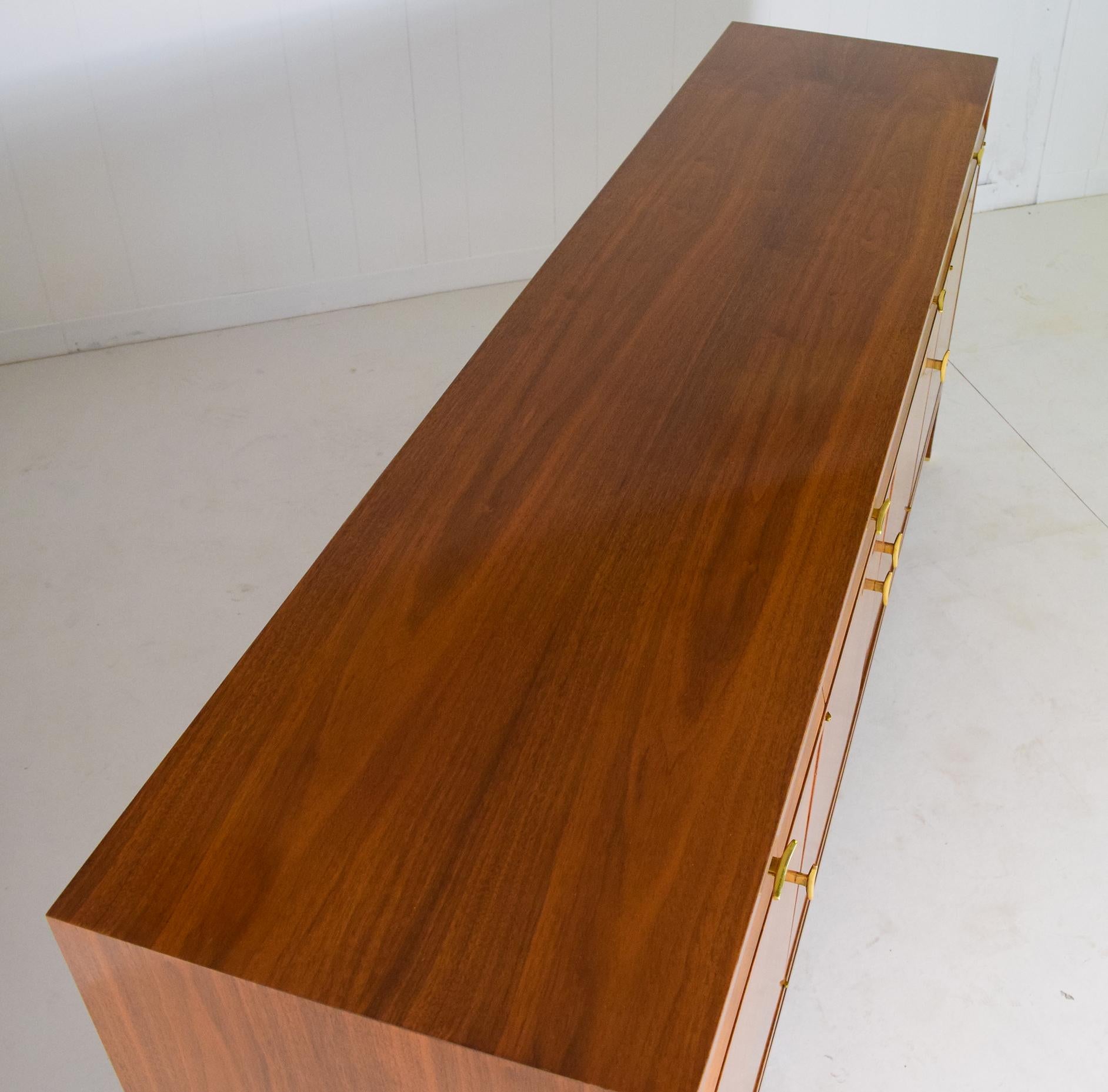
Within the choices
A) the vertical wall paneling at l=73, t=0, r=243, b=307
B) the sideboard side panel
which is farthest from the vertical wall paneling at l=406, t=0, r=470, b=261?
the sideboard side panel

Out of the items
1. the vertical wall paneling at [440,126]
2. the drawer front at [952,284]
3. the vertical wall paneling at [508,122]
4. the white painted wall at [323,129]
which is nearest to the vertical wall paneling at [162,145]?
the white painted wall at [323,129]

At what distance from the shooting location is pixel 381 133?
306 cm

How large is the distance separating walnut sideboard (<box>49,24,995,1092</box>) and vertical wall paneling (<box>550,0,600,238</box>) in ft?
5.01

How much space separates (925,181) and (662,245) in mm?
471

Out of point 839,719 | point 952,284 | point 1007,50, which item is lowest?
point 839,719

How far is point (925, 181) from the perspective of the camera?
1.88 metres

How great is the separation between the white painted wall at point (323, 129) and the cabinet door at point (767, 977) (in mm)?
2272

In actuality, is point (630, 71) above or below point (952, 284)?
above

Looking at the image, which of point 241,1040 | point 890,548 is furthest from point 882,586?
point 241,1040

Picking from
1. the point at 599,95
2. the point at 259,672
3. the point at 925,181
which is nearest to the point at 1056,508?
the point at 925,181

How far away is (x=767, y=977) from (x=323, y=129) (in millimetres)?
2438

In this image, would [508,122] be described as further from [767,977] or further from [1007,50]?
[767,977]

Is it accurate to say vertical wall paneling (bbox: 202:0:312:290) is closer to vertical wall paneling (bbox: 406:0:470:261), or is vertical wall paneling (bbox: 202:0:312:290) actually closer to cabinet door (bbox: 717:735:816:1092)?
vertical wall paneling (bbox: 406:0:470:261)

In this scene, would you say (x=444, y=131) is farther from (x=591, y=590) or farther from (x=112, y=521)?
(x=591, y=590)
